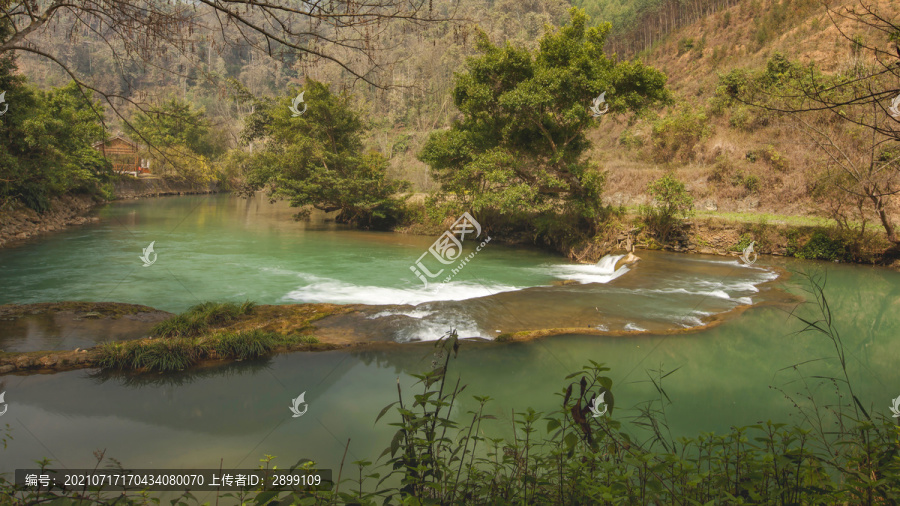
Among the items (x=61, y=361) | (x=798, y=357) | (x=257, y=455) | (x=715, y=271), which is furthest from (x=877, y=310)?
(x=61, y=361)

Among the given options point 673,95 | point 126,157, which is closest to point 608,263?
point 673,95

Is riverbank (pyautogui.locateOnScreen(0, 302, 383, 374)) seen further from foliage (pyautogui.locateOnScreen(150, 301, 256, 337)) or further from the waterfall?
the waterfall

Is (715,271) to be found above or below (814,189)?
below

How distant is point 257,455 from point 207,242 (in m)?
14.0

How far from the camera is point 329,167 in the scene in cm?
2042

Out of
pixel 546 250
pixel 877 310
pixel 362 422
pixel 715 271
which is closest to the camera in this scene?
pixel 362 422

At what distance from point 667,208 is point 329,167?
13.1m

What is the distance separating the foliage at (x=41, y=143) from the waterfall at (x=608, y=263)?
479 inches

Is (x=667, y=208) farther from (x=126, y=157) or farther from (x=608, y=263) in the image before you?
(x=126, y=157)

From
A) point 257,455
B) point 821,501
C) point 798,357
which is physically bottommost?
point 257,455

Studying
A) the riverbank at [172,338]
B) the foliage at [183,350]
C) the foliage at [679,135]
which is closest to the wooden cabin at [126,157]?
the riverbank at [172,338]

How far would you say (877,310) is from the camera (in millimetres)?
8383

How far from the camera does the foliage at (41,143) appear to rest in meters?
12.9

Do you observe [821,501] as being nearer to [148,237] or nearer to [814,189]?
[814,189]
